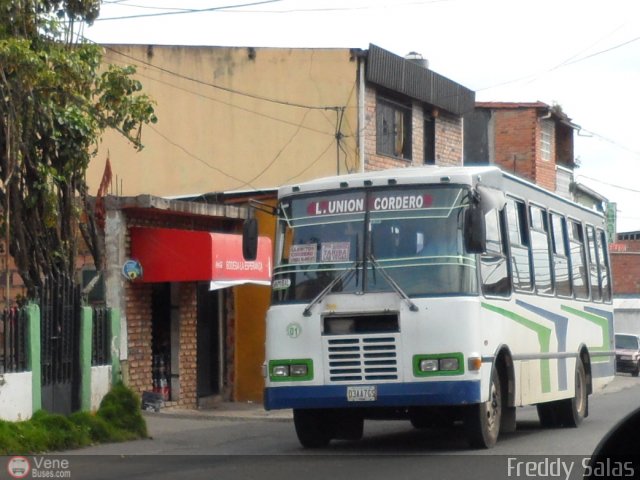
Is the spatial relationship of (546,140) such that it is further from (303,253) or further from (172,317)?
(303,253)

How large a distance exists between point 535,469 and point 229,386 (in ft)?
37.7

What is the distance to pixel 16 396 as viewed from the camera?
13.9 m

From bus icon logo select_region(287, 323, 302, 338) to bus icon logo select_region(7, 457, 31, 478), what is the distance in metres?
3.12

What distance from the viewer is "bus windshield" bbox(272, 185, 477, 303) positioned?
12.9 metres

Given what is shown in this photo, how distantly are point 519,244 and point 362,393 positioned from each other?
327 centimetres

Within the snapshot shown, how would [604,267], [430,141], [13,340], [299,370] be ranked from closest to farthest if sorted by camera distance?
[299,370] → [13,340] → [604,267] → [430,141]

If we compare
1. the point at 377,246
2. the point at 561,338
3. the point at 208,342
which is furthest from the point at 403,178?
the point at 208,342

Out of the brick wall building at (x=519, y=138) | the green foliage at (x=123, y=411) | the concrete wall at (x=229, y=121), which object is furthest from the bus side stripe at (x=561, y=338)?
the brick wall building at (x=519, y=138)

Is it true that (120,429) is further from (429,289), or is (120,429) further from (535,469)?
(535,469)

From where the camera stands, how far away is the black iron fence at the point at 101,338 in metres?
15.9

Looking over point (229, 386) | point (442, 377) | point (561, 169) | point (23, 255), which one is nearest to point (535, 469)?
point (442, 377)

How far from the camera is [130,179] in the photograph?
27875 mm

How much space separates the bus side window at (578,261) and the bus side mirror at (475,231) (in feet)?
16.8

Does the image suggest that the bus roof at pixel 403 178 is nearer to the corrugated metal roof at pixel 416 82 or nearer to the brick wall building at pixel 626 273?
the corrugated metal roof at pixel 416 82
